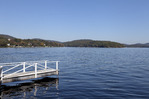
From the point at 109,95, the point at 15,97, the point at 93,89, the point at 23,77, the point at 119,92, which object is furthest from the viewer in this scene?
the point at 23,77

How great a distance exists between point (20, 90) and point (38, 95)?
9.70 ft

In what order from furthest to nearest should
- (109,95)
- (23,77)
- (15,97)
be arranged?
(23,77), (109,95), (15,97)

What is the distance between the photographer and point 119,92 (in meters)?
14.5

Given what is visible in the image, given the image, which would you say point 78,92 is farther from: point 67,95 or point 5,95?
point 5,95

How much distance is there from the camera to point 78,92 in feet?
47.1

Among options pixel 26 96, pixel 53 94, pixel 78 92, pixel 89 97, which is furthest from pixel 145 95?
pixel 26 96

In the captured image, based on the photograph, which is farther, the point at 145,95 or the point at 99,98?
the point at 145,95

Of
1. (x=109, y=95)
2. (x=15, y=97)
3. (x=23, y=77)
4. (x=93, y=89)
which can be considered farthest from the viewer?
(x=23, y=77)

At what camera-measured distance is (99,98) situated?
41.9 ft

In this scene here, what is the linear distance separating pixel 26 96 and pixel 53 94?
2.59m

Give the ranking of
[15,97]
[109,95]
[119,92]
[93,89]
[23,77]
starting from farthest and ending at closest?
[23,77] < [93,89] < [119,92] < [109,95] < [15,97]

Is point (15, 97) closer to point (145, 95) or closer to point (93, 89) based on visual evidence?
point (93, 89)

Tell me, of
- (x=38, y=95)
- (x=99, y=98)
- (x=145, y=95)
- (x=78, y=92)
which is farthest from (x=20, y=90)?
(x=145, y=95)

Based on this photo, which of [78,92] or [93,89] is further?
[93,89]
